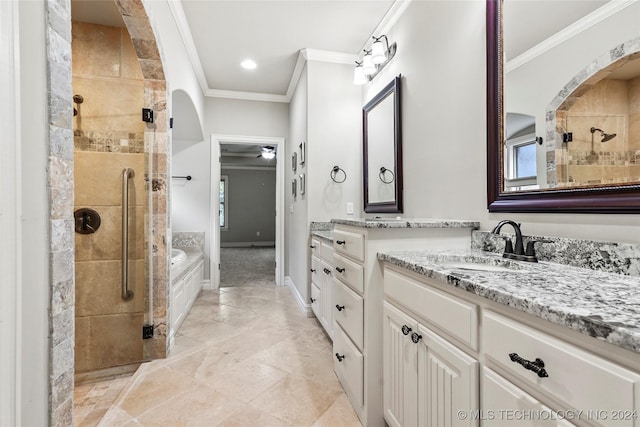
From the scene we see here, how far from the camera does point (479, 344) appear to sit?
0.85 meters

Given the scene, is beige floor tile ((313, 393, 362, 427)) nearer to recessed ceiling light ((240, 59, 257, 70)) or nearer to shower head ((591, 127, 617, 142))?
shower head ((591, 127, 617, 142))

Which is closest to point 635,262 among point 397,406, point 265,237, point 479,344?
point 479,344

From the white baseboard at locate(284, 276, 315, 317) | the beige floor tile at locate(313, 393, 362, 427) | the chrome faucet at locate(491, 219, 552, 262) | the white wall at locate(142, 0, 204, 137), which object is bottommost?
the beige floor tile at locate(313, 393, 362, 427)

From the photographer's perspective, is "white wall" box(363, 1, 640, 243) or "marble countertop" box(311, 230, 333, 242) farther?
"marble countertop" box(311, 230, 333, 242)

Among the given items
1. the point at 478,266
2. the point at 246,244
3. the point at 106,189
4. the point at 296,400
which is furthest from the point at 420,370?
the point at 246,244

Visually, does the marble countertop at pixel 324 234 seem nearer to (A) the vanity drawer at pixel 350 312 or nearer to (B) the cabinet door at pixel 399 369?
(A) the vanity drawer at pixel 350 312

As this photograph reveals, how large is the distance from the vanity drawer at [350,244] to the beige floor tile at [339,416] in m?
0.84

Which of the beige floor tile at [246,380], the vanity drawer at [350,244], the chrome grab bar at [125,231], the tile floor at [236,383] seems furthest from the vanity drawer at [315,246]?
the chrome grab bar at [125,231]

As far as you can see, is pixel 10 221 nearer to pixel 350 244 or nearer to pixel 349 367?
pixel 350 244

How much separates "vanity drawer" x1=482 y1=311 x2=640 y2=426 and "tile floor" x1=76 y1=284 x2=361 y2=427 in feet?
3.59

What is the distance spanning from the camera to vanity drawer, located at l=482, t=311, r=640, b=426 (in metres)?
0.51

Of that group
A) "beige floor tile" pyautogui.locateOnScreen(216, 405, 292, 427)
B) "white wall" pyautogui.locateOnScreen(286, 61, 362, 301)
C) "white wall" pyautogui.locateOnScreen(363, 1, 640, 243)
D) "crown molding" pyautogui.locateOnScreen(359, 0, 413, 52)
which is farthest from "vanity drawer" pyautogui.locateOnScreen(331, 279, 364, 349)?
"crown molding" pyautogui.locateOnScreen(359, 0, 413, 52)

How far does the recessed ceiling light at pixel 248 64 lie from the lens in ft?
11.2

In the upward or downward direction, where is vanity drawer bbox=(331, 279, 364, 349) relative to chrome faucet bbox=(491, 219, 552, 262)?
downward
